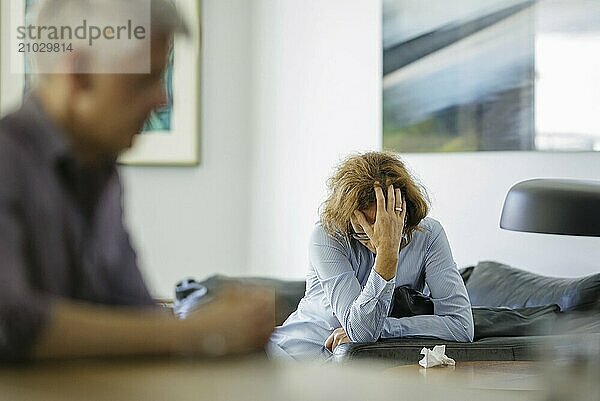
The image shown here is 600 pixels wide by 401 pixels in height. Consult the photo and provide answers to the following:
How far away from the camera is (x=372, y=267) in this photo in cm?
170

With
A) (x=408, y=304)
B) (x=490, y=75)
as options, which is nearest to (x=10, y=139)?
Result: (x=408, y=304)

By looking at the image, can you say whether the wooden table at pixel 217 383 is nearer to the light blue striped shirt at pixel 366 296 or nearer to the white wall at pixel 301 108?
the light blue striped shirt at pixel 366 296

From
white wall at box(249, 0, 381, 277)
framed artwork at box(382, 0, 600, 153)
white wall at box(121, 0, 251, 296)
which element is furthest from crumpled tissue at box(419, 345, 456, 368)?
white wall at box(121, 0, 251, 296)

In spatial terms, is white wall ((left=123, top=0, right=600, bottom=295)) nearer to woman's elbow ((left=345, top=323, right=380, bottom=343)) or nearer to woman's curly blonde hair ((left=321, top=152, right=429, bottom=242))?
woman's curly blonde hair ((left=321, top=152, right=429, bottom=242))

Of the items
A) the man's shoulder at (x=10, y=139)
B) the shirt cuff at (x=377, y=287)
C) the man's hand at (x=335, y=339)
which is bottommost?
the man's hand at (x=335, y=339)

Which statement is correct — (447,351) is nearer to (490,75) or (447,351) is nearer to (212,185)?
(490,75)

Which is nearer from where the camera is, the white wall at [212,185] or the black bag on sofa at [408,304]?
the black bag on sofa at [408,304]

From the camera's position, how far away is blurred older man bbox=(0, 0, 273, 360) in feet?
1.14

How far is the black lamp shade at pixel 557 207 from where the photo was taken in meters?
1.15

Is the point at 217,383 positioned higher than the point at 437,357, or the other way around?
the point at 217,383

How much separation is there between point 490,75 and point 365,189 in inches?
28.8

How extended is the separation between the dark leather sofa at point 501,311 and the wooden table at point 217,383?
885 millimetres

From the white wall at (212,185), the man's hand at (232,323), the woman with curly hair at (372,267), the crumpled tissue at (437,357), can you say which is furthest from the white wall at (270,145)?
the man's hand at (232,323)

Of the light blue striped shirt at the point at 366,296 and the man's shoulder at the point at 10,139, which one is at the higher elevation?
the man's shoulder at the point at 10,139
